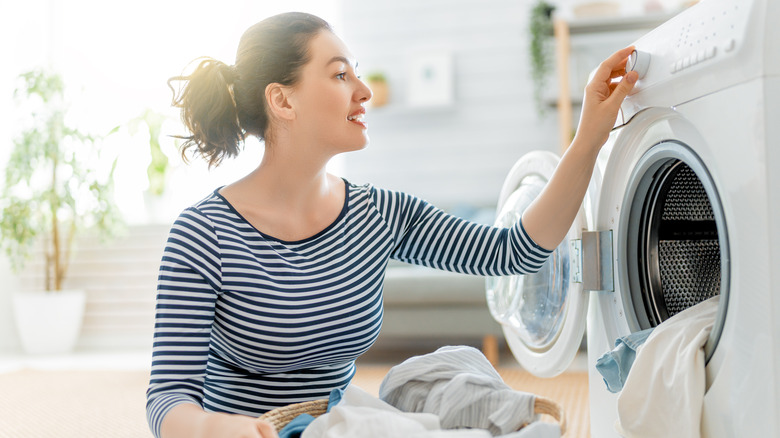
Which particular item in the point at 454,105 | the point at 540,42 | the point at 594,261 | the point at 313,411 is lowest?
the point at 313,411

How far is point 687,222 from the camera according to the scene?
3.65ft

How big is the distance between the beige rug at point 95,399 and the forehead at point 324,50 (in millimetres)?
1196

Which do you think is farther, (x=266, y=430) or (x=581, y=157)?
(x=581, y=157)

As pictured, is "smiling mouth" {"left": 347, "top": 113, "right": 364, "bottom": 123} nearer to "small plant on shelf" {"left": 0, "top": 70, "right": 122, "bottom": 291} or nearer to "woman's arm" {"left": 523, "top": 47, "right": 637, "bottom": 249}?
"woman's arm" {"left": 523, "top": 47, "right": 637, "bottom": 249}

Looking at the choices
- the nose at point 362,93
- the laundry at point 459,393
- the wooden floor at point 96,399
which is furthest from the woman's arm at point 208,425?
the wooden floor at point 96,399

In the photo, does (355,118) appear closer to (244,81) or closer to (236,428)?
(244,81)

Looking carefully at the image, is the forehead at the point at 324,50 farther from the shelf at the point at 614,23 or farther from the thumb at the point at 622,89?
the shelf at the point at 614,23

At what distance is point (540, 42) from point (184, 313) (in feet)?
9.28

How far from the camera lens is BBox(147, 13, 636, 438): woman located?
Result: 39.5 inches

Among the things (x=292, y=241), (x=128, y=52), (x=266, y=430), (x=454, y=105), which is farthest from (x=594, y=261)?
(x=128, y=52)

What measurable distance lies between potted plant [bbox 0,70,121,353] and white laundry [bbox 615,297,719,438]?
3407 mm

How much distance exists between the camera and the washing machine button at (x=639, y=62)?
95 cm

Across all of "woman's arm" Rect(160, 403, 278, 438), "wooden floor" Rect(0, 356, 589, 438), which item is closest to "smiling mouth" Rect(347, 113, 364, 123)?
"woman's arm" Rect(160, 403, 278, 438)

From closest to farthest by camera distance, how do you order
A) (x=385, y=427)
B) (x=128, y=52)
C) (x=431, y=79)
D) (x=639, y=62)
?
1. (x=385, y=427)
2. (x=639, y=62)
3. (x=431, y=79)
4. (x=128, y=52)
